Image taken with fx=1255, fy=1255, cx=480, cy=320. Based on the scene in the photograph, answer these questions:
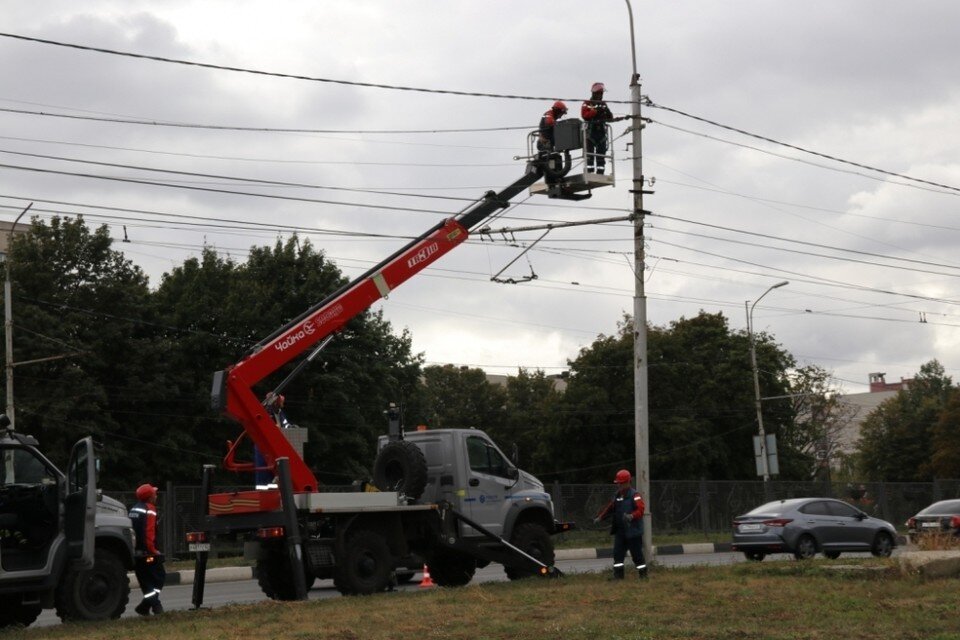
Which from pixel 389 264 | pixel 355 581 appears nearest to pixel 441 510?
pixel 355 581

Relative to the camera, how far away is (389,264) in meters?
19.4

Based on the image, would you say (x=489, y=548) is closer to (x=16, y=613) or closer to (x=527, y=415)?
(x=16, y=613)

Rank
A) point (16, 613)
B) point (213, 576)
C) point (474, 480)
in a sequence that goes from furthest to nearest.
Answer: point (213, 576) < point (474, 480) < point (16, 613)

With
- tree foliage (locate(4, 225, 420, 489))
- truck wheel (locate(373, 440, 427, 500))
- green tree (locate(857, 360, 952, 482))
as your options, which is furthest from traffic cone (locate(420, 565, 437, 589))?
green tree (locate(857, 360, 952, 482))

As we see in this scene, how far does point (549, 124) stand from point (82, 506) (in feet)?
33.0

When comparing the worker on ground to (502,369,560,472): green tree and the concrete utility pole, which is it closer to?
the concrete utility pole

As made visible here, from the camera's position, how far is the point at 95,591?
1488 cm

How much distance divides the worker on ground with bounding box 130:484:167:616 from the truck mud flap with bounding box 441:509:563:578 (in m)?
4.45

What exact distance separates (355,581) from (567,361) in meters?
47.6

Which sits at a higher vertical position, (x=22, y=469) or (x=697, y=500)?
(x=22, y=469)

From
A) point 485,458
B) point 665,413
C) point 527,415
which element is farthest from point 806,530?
point 527,415

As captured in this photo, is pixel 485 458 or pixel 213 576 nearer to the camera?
pixel 485 458

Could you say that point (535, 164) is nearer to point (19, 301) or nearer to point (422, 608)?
point (422, 608)

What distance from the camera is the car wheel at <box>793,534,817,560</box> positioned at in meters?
25.2
